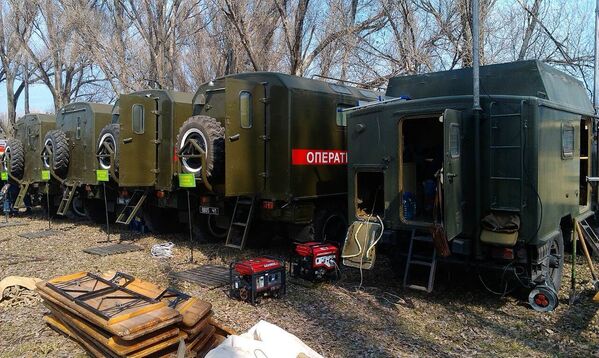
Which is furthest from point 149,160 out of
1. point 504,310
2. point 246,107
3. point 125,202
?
point 504,310

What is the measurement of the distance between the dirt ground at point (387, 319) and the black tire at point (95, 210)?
503 cm

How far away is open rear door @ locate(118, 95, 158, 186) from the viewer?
9609 millimetres

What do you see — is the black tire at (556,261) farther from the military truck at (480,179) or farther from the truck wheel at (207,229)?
the truck wheel at (207,229)

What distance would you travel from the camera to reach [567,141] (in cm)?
647

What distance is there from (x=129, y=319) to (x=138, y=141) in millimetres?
6065

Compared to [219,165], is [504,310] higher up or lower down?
lower down

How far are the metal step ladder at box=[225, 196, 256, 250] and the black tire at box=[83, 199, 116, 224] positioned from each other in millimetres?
5638

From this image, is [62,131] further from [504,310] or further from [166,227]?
[504,310]

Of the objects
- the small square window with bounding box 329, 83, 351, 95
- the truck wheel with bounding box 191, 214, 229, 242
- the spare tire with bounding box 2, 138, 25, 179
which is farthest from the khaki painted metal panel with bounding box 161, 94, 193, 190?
the spare tire with bounding box 2, 138, 25, 179

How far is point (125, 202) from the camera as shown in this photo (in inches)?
437

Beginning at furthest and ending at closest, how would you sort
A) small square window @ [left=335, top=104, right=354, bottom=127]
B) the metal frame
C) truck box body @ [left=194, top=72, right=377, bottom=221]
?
small square window @ [left=335, top=104, right=354, bottom=127]
truck box body @ [left=194, top=72, right=377, bottom=221]
the metal frame

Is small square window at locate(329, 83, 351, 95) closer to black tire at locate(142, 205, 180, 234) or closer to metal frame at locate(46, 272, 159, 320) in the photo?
black tire at locate(142, 205, 180, 234)

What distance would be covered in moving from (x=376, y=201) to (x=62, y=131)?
28.5 ft

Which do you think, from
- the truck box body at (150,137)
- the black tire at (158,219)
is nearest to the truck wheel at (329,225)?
the truck box body at (150,137)
